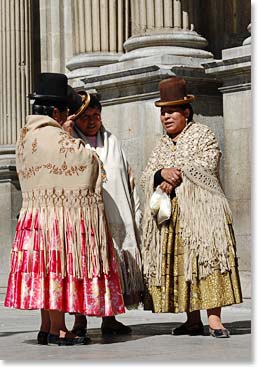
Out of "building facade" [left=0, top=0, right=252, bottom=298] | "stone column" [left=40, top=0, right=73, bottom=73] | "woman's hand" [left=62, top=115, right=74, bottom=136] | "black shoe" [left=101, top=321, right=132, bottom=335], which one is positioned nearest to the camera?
"woman's hand" [left=62, top=115, right=74, bottom=136]

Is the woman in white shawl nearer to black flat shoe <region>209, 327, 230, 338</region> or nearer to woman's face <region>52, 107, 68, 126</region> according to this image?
woman's face <region>52, 107, 68, 126</region>

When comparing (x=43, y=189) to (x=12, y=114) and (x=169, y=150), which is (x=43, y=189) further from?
(x=12, y=114)

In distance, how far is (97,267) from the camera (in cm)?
853

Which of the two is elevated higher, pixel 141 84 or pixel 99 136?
pixel 141 84

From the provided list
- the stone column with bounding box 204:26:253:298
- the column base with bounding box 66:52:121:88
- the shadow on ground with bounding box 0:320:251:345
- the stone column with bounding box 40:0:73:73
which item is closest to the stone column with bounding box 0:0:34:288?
the stone column with bounding box 40:0:73:73

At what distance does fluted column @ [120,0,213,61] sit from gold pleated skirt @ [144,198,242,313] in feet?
14.1

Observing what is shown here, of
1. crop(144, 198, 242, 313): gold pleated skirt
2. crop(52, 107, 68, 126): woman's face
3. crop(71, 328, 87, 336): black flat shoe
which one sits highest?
crop(52, 107, 68, 126): woman's face

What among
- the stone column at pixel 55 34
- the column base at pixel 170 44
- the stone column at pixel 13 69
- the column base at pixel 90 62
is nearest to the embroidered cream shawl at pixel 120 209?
the column base at pixel 170 44

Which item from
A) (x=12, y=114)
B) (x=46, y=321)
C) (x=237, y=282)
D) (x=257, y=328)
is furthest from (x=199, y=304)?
(x=12, y=114)

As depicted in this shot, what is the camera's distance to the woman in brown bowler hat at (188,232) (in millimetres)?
8883

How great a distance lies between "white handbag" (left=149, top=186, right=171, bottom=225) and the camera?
898cm

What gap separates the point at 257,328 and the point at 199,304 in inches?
151

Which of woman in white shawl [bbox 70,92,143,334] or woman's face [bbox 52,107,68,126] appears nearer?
woman's face [bbox 52,107,68,126]

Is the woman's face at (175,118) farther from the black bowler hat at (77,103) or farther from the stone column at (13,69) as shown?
the stone column at (13,69)
